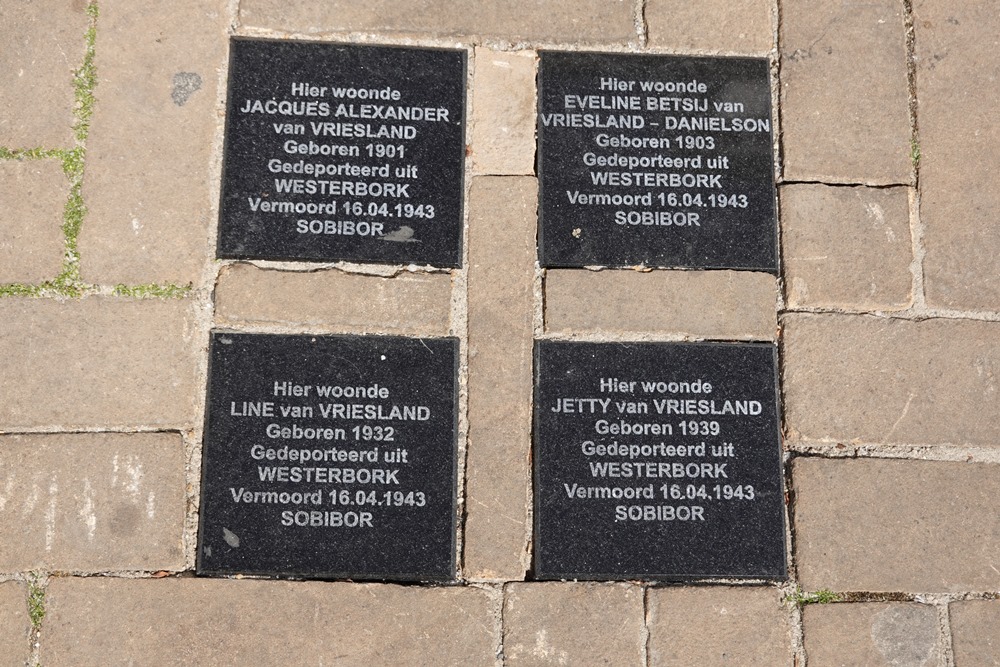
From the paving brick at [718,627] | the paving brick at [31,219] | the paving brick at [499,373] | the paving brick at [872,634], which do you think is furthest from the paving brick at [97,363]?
the paving brick at [872,634]

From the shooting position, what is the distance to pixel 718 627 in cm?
252

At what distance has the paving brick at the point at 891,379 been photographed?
8.61ft

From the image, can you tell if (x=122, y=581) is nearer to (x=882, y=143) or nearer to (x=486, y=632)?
(x=486, y=632)

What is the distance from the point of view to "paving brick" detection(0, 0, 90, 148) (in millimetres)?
2664

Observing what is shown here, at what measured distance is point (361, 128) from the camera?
104 inches

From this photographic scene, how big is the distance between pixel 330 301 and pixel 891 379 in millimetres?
1929

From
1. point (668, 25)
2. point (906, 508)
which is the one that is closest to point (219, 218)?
point (668, 25)

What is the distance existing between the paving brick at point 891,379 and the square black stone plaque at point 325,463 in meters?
1.21

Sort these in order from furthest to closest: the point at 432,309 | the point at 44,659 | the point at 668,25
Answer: the point at 668,25, the point at 432,309, the point at 44,659

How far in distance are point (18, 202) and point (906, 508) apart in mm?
3166

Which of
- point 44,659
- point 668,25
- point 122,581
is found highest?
point 668,25

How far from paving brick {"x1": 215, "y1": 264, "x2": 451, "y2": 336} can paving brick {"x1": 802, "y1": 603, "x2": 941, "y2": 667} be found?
1.58 m

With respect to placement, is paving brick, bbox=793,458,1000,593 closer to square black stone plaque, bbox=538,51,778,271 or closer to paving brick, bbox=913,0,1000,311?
paving brick, bbox=913,0,1000,311

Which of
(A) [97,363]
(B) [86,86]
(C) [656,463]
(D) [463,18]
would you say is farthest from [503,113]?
(A) [97,363]
